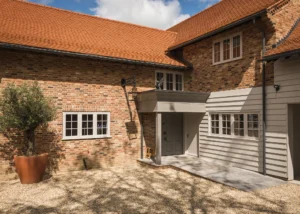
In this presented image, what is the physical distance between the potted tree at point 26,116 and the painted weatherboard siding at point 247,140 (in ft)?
22.0

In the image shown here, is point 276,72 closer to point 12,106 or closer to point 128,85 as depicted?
point 128,85

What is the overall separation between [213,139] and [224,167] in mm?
1343

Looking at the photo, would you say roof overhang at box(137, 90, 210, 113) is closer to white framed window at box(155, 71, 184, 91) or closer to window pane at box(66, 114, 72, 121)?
white framed window at box(155, 71, 184, 91)

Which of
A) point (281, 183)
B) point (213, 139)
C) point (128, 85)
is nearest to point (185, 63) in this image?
point (128, 85)

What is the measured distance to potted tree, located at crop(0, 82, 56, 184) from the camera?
7605 millimetres

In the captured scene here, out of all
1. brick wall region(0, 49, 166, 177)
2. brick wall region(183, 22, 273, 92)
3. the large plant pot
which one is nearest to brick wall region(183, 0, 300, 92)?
brick wall region(183, 22, 273, 92)

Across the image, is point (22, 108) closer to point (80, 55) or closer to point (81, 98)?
point (81, 98)

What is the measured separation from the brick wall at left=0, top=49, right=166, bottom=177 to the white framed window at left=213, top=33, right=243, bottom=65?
3084 millimetres

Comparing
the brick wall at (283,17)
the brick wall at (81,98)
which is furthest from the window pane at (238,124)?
the brick wall at (81,98)

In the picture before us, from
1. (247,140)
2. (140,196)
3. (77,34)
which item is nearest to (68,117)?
(77,34)

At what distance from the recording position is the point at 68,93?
9.55 m

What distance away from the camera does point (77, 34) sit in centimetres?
1104

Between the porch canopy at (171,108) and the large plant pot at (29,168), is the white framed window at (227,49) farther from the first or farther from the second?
the large plant pot at (29,168)

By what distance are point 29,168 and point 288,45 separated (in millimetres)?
9226
